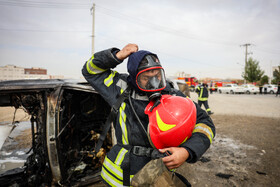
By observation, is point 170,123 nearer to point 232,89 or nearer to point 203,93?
point 203,93

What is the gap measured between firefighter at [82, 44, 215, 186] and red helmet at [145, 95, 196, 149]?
11cm

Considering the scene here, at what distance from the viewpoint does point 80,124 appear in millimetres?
3604

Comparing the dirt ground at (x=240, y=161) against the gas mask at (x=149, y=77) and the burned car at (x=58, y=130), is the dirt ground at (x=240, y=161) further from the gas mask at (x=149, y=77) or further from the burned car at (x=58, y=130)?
the gas mask at (x=149, y=77)

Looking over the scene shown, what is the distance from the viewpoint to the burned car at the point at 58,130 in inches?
93.0

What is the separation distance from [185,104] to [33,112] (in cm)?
282

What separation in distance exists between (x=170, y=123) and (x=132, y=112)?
0.42 m

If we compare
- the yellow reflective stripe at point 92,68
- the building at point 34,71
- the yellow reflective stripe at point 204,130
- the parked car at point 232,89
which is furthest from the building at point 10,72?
the yellow reflective stripe at point 204,130

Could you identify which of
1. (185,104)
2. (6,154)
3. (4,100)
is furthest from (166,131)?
(6,154)

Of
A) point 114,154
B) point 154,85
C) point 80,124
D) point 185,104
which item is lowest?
point 80,124

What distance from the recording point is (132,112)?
1468 millimetres

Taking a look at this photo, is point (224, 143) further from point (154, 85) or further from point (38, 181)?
point (38, 181)

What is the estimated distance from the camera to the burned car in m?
2.36

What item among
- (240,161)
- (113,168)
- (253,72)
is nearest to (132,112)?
(113,168)

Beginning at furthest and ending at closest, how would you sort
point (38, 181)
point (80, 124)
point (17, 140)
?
1. point (17, 140)
2. point (80, 124)
3. point (38, 181)
